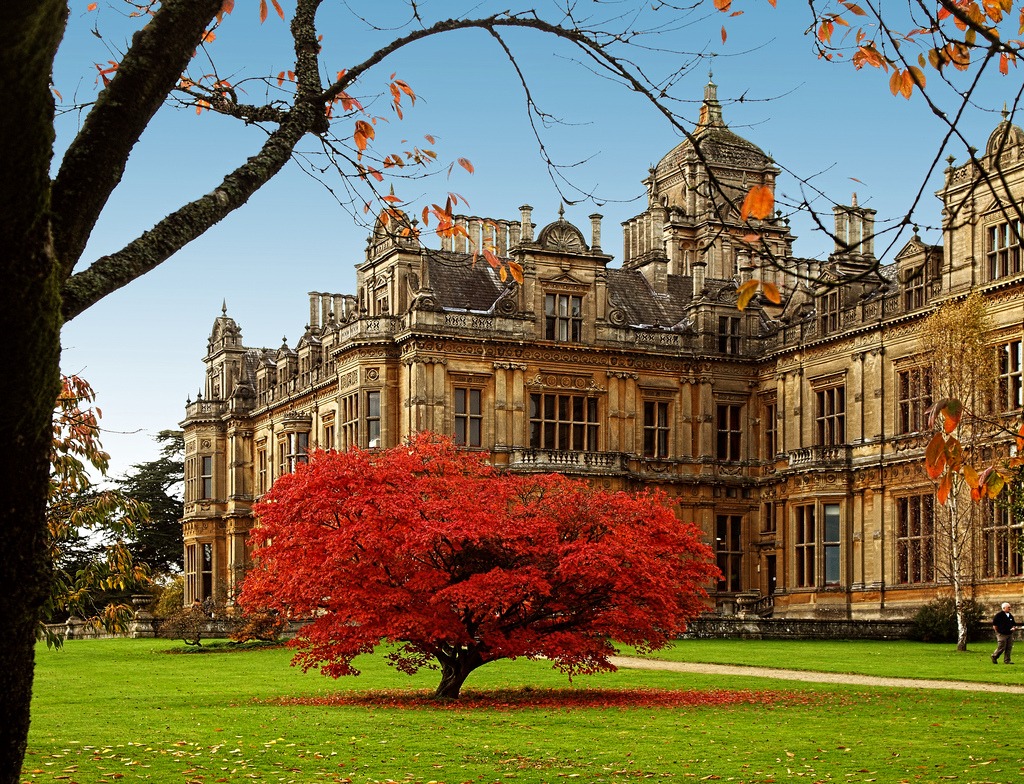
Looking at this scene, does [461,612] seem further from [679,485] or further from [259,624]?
[679,485]

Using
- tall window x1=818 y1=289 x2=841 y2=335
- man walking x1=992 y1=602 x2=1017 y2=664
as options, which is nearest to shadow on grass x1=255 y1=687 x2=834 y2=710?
man walking x1=992 y1=602 x2=1017 y2=664

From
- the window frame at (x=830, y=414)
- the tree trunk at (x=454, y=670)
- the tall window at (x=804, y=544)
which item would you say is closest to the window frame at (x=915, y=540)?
the tall window at (x=804, y=544)

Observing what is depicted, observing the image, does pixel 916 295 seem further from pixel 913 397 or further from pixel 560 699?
pixel 560 699

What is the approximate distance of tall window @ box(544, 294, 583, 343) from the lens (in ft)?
154

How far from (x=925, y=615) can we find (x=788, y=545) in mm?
8402

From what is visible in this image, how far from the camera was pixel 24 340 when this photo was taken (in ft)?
14.4

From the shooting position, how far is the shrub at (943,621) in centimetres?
3622

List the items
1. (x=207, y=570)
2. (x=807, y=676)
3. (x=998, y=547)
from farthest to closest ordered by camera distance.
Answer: (x=207, y=570), (x=998, y=547), (x=807, y=676)

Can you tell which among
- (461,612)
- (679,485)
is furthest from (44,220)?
(679,485)

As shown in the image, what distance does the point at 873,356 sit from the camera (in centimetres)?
4291

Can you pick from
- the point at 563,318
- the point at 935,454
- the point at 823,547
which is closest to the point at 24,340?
the point at 935,454

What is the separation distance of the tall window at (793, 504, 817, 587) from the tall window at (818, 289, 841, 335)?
221 inches

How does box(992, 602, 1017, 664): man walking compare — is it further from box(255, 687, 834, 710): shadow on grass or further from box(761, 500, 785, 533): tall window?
box(761, 500, 785, 533): tall window

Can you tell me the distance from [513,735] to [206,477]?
49.1m
